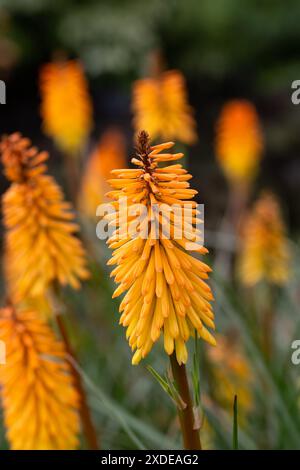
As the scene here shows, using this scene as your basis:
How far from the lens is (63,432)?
6.74 ft

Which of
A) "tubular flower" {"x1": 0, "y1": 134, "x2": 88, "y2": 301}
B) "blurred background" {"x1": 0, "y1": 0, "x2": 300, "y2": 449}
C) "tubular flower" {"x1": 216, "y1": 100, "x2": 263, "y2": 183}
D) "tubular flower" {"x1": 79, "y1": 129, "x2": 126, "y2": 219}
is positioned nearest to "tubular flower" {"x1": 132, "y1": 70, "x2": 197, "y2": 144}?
"tubular flower" {"x1": 79, "y1": 129, "x2": 126, "y2": 219}

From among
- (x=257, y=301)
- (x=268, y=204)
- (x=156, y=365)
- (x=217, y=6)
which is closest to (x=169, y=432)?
(x=156, y=365)

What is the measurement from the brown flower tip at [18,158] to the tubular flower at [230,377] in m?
1.47

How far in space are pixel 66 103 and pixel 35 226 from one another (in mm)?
2523

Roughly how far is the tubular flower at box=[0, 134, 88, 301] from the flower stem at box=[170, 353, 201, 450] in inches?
26.9

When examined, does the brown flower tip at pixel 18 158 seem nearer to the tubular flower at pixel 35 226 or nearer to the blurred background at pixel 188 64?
the tubular flower at pixel 35 226

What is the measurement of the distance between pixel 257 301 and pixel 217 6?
853 cm

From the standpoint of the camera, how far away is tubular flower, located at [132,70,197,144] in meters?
3.23

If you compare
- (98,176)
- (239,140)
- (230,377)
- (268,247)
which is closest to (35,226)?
(230,377)

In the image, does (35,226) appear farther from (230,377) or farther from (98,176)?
(98,176)

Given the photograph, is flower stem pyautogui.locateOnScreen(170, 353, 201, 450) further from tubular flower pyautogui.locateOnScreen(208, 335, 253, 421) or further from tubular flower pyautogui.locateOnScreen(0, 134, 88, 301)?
tubular flower pyautogui.locateOnScreen(208, 335, 253, 421)

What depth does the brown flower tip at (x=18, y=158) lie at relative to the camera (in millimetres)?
1943

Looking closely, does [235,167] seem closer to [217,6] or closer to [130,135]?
[130,135]

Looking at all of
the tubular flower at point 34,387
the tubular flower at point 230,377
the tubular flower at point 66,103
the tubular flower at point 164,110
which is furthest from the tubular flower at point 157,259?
the tubular flower at point 66,103
